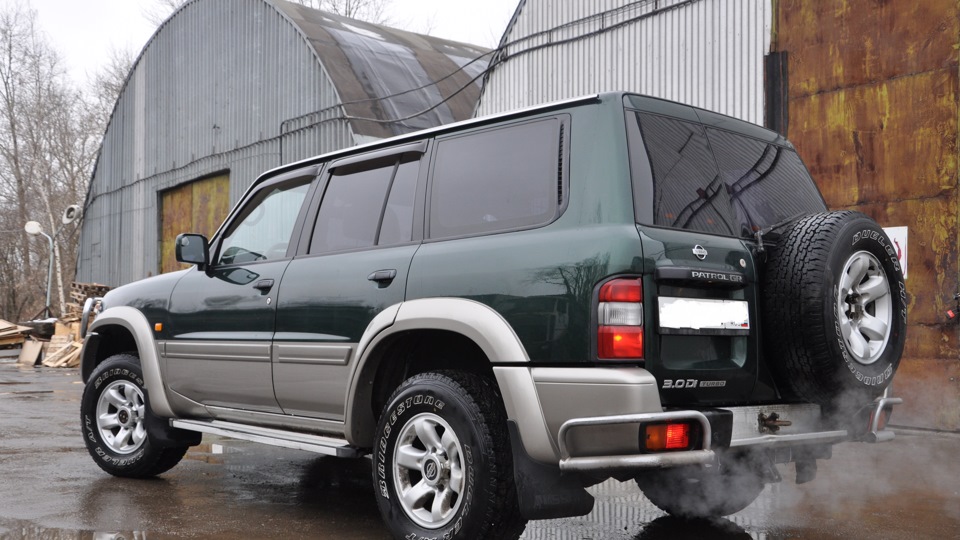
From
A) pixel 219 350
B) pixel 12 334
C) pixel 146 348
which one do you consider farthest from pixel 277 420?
pixel 12 334

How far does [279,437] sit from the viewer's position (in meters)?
4.81

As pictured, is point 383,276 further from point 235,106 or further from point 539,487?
point 235,106

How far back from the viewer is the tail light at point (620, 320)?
3490 millimetres

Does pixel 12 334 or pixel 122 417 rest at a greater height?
pixel 122 417

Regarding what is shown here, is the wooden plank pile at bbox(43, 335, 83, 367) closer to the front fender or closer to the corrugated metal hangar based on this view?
the corrugated metal hangar

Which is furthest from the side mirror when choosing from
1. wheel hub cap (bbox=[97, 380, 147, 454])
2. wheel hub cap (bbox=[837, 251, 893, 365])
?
wheel hub cap (bbox=[837, 251, 893, 365])

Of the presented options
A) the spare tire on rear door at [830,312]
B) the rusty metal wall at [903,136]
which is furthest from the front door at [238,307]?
the rusty metal wall at [903,136]

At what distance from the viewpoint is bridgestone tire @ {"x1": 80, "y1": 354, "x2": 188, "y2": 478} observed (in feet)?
19.7

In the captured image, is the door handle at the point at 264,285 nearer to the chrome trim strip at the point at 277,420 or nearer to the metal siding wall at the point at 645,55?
the chrome trim strip at the point at 277,420

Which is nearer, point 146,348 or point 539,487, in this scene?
point 539,487

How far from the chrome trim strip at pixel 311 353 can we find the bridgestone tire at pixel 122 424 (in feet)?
4.98

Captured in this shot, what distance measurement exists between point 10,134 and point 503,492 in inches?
1584

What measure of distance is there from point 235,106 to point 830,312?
17191 mm

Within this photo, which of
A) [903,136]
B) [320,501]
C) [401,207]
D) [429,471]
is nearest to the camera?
[429,471]
